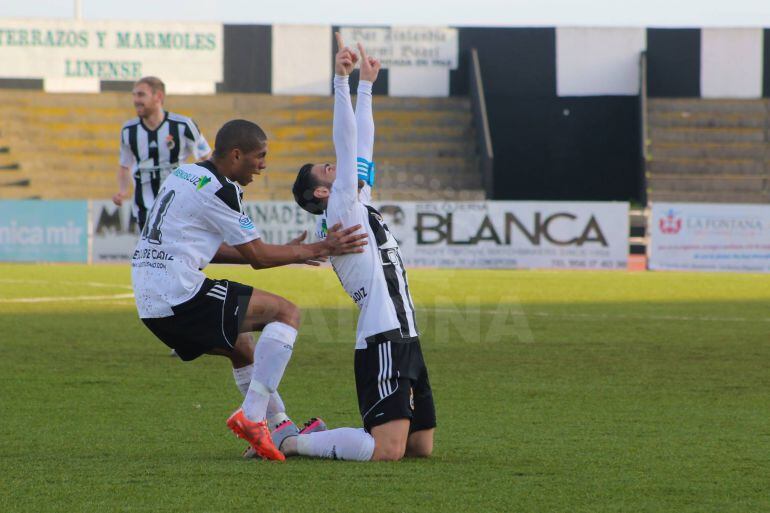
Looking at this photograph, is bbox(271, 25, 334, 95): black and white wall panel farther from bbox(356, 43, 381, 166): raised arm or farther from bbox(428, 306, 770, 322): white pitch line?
bbox(356, 43, 381, 166): raised arm

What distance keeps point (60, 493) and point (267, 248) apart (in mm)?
1529

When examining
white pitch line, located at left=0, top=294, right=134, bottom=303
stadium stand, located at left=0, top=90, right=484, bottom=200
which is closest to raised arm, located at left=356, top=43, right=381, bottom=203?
white pitch line, located at left=0, top=294, right=134, bottom=303

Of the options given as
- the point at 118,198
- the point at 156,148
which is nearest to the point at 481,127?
the point at 118,198

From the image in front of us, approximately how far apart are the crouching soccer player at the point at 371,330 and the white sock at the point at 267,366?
9.8 inches

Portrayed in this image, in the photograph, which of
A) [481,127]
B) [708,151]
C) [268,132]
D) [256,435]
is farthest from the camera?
[268,132]

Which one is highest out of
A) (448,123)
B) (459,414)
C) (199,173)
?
(448,123)

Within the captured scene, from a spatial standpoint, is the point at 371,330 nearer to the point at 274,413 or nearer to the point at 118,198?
the point at 274,413

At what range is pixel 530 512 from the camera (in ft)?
14.0

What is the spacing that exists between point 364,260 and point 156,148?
556 centimetres

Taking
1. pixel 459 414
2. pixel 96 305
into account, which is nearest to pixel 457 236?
pixel 96 305

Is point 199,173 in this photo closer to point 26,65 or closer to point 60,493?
point 60,493

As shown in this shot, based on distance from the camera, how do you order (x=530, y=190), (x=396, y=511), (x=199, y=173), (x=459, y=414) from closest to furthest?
(x=396, y=511)
(x=199, y=173)
(x=459, y=414)
(x=530, y=190)

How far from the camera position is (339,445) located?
545 centimetres

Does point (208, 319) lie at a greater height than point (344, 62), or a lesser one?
lesser
